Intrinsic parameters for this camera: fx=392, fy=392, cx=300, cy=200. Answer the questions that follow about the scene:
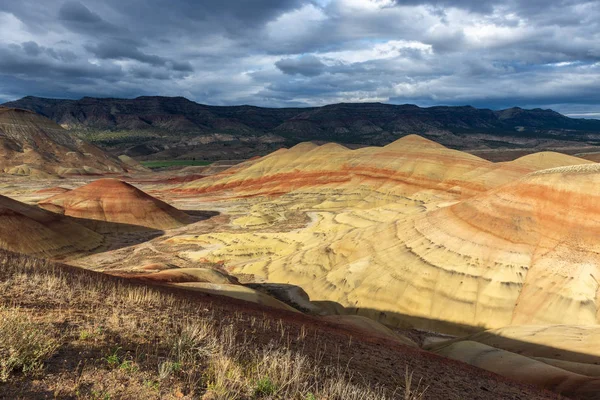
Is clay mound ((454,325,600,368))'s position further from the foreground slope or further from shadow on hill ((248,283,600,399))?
the foreground slope

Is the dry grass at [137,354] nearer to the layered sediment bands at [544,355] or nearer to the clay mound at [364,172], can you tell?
the layered sediment bands at [544,355]

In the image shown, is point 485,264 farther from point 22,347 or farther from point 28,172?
point 28,172

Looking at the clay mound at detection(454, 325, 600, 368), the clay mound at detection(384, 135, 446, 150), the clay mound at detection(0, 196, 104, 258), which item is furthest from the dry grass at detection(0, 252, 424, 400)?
the clay mound at detection(384, 135, 446, 150)

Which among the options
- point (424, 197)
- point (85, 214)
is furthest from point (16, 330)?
point (424, 197)

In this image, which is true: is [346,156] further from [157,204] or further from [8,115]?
[8,115]

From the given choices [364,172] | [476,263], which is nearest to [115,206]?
[364,172]
